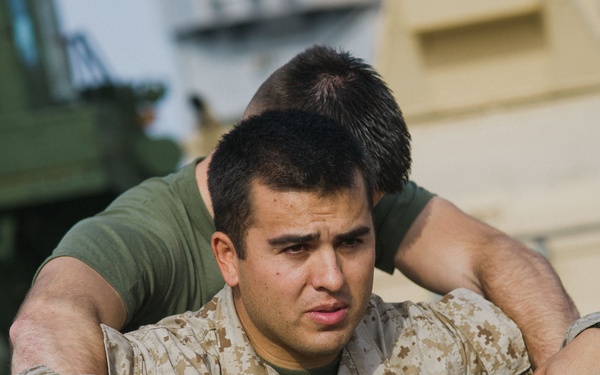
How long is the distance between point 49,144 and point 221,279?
725 centimetres

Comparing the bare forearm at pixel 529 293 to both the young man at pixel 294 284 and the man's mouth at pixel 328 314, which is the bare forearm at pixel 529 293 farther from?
the man's mouth at pixel 328 314

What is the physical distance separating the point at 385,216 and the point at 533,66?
6.58 m

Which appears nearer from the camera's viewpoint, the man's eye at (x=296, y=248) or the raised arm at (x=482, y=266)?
the man's eye at (x=296, y=248)

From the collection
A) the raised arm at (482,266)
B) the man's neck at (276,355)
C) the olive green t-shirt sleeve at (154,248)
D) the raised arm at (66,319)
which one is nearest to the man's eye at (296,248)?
the man's neck at (276,355)

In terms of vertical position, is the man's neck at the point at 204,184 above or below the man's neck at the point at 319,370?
above

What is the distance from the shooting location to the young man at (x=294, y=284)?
301 cm

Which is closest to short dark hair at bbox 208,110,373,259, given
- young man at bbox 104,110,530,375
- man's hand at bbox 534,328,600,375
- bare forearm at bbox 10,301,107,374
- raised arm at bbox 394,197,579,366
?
young man at bbox 104,110,530,375

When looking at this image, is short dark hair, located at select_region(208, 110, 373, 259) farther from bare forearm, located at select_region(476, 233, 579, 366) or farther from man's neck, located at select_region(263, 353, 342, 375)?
bare forearm, located at select_region(476, 233, 579, 366)

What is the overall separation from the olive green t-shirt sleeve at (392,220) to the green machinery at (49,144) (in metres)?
6.71

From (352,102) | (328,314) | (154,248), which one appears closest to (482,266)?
(352,102)

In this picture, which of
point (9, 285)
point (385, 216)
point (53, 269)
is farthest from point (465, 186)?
point (53, 269)

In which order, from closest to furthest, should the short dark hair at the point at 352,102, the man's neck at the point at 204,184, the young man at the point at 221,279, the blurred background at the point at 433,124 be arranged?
the young man at the point at 221,279 < the short dark hair at the point at 352,102 < the man's neck at the point at 204,184 < the blurred background at the point at 433,124

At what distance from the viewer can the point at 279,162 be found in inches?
121

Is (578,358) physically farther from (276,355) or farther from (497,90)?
(497,90)
